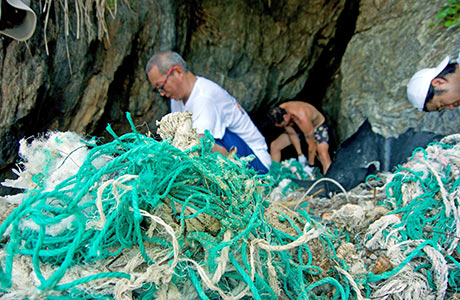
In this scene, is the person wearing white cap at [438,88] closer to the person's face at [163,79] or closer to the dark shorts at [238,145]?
the dark shorts at [238,145]

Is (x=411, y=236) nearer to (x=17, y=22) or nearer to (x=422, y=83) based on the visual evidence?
(x=422, y=83)

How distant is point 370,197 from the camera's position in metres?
2.06

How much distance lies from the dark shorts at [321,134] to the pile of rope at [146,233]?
3.36 m

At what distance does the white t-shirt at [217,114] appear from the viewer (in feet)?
8.28

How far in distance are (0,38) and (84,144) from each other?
1.63 m

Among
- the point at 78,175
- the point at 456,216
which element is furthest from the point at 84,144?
the point at 456,216

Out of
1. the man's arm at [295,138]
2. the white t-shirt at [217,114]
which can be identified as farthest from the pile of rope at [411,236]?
the man's arm at [295,138]

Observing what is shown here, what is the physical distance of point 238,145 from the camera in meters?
2.87

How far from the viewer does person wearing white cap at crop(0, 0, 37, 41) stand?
75.9 inches

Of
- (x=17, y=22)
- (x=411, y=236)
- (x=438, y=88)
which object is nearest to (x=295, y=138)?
(x=438, y=88)

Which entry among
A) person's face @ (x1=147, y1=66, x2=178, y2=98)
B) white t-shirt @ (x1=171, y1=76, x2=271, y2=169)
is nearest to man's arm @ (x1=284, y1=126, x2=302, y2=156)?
white t-shirt @ (x1=171, y1=76, x2=271, y2=169)

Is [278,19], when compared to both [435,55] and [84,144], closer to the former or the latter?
[435,55]

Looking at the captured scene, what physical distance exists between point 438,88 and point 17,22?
3.02 m

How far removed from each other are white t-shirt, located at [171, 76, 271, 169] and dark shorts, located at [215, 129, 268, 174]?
59mm
